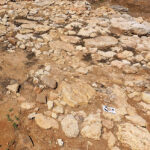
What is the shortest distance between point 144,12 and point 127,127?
664 centimetres

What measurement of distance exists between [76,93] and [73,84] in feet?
0.82

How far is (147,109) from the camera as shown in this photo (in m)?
3.30

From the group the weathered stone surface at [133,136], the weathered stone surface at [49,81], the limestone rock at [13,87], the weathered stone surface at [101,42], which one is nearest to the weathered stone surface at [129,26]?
the weathered stone surface at [101,42]

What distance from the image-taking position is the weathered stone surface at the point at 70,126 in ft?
9.17

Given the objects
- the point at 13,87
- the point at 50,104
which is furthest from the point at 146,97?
the point at 13,87

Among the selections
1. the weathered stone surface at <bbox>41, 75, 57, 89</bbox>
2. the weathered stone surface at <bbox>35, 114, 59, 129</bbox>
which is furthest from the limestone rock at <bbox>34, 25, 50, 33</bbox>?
the weathered stone surface at <bbox>35, 114, 59, 129</bbox>

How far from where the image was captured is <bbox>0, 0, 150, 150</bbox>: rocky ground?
2.77 meters

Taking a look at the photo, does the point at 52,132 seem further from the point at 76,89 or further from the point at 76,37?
the point at 76,37

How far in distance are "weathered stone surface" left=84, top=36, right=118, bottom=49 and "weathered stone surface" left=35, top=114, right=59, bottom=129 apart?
100 inches

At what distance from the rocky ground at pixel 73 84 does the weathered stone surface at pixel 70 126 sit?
0.05 ft

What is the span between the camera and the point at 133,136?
2.77m

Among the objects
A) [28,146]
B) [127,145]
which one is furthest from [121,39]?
[28,146]

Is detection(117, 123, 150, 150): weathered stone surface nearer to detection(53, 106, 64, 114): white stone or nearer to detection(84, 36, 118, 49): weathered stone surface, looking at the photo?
detection(53, 106, 64, 114): white stone

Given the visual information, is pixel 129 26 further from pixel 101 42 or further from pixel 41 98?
pixel 41 98
